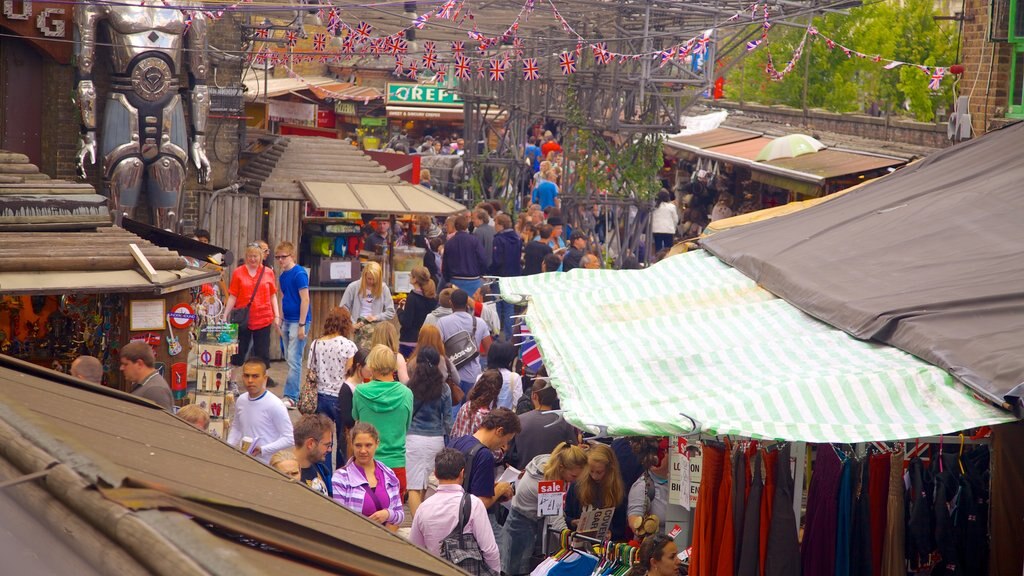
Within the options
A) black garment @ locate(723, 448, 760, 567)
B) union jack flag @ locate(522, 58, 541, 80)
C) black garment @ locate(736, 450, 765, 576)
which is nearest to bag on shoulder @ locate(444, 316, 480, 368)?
black garment @ locate(723, 448, 760, 567)

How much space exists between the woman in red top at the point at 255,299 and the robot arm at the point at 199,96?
348cm

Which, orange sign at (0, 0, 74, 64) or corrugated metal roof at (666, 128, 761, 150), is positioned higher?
orange sign at (0, 0, 74, 64)

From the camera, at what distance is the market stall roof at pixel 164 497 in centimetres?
200

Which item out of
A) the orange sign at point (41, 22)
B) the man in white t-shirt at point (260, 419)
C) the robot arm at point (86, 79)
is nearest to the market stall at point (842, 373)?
the man in white t-shirt at point (260, 419)

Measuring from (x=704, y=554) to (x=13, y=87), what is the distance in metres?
12.7

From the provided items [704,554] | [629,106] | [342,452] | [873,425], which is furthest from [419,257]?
[873,425]

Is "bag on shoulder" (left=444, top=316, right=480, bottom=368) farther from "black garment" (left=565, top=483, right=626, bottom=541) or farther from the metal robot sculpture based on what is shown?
the metal robot sculpture

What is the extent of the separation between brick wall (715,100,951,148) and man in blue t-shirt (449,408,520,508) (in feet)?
39.6

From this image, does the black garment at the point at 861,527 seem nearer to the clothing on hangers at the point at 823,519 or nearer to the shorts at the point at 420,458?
the clothing on hangers at the point at 823,519

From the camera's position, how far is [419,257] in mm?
16812

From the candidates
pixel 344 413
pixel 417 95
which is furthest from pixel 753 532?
pixel 417 95

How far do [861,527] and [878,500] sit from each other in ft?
0.53

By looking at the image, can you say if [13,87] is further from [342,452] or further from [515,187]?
[515,187]

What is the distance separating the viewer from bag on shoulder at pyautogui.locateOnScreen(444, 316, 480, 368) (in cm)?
1094
